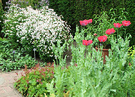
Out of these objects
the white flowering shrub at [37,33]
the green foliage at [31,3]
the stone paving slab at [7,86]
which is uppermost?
the green foliage at [31,3]

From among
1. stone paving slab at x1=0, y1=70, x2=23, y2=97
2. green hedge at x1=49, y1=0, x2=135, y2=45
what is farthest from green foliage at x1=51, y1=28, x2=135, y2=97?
green hedge at x1=49, y1=0, x2=135, y2=45

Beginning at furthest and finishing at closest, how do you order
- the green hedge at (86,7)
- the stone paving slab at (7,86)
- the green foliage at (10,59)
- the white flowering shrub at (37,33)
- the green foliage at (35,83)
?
the green hedge at (86,7), the white flowering shrub at (37,33), the green foliage at (10,59), the stone paving slab at (7,86), the green foliage at (35,83)

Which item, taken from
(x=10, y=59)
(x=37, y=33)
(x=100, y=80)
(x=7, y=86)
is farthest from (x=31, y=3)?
(x=100, y=80)

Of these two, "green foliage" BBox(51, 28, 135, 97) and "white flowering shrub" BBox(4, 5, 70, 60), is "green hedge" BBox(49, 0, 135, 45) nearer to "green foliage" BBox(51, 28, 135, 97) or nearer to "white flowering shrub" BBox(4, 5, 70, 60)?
"white flowering shrub" BBox(4, 5, 70, 60)

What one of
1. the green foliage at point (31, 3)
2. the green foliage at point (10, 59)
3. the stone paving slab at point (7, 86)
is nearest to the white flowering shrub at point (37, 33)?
the green foliage at point (10, 59)

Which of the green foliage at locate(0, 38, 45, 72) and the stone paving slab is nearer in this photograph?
the stone paving slab

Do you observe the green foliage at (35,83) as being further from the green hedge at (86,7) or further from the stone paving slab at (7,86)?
the green hedge at (86,7)

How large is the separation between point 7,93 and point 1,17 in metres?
4.20

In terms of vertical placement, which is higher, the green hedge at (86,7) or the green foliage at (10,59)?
the green hedge at (86,7)

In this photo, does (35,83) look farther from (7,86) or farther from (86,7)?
(86,7)

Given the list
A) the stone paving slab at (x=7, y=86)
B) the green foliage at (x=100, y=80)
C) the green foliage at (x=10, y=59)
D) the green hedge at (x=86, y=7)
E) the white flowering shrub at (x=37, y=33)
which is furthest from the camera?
the green hedge at (x=86, y=7)

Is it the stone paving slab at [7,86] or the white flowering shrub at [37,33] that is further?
the white flowering shrub at [37,33]

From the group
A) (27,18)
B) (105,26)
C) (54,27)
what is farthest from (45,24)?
(105,26)

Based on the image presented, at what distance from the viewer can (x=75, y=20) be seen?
23.0 feet
